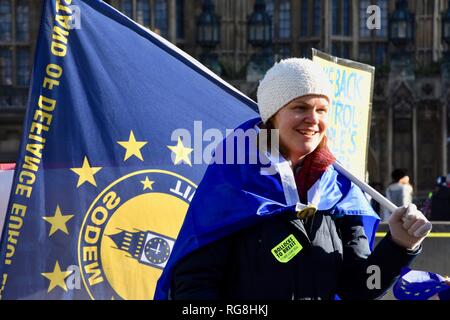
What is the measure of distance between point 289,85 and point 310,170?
0.84 feet

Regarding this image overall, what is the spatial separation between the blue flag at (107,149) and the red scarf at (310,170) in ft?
6.14

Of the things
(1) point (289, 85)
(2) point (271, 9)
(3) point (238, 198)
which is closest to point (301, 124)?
(1) point (289, 85)

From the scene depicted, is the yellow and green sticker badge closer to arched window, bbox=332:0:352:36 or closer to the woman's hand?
the woman's hand

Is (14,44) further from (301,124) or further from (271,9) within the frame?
(301,124)

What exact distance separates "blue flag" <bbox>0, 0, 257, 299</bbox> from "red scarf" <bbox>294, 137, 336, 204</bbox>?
1.87m

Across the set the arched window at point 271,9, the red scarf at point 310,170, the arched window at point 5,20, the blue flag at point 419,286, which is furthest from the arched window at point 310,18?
the red scarf at point 310,170

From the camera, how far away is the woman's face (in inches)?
148

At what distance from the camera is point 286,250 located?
12.0 feet

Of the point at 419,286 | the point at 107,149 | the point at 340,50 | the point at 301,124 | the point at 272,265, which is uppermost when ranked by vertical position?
the point at 340,50

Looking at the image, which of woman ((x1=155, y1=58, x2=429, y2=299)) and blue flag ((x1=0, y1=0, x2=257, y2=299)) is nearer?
woman ((x1=155, y1=58, x2=429, y2=299))

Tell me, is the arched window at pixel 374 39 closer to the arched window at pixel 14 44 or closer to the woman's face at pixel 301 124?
the arched window at pixel 14 44

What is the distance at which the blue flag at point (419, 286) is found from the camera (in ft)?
15.4

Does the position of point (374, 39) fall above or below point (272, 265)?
above

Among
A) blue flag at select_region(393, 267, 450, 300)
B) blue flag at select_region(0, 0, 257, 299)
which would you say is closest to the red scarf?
blue flag at select_region(393, 267, 450, 300)
